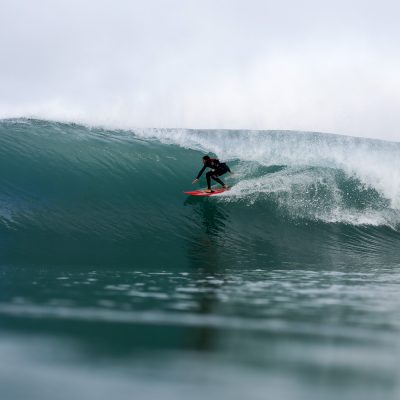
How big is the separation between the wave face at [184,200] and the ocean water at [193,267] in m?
0.06

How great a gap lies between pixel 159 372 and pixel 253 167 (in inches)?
509

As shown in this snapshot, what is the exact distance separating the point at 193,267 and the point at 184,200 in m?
5.14

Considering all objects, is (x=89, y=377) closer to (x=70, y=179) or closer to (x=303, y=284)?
(x=303, y=284)

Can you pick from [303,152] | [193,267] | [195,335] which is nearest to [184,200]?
[193,267]

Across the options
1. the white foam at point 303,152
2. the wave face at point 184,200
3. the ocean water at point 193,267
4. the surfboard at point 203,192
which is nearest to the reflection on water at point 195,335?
the ocean water at point 193,267

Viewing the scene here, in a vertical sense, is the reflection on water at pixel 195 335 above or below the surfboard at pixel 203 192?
below

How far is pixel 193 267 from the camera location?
8.27 metres

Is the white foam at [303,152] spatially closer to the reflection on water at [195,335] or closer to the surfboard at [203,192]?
the surfboard at [203,192]

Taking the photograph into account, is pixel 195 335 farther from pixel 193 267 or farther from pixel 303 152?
pixel 303 152

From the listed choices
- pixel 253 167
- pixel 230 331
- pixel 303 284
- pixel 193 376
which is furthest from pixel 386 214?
pixel 193 376

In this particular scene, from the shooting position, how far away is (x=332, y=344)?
3.96 metres

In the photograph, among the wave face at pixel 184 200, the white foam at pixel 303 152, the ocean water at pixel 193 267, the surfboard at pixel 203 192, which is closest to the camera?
the ocean water at pixel 193 267

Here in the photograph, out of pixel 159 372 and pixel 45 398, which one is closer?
pixel 45 398

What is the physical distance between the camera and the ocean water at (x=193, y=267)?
3.27 meters
